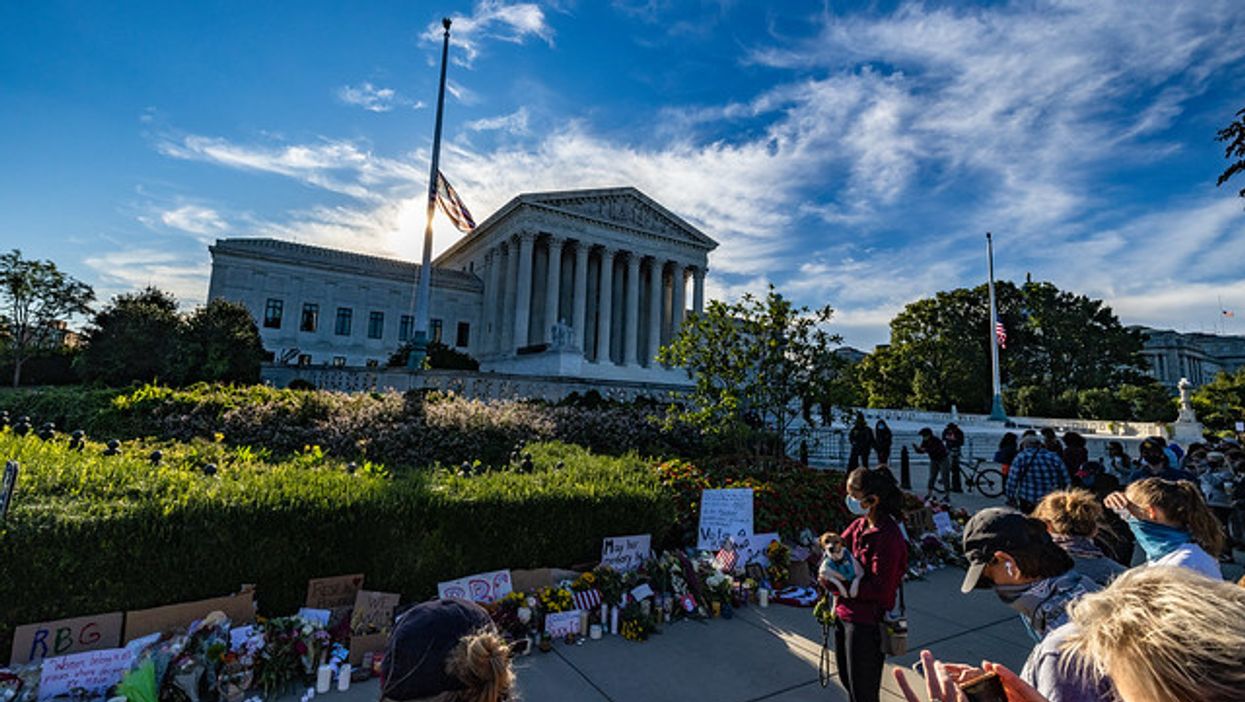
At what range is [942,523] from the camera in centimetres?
942

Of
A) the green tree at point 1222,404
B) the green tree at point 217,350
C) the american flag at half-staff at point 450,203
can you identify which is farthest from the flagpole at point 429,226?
the green tree at point 1222,404

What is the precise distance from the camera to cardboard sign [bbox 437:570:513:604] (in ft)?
18.7

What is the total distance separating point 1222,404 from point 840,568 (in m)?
65.4

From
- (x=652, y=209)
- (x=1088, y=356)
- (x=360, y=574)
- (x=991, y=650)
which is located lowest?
(x=991, y=650)

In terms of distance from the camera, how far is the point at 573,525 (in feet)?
21.7

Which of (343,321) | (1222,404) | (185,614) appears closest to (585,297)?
(343,321)

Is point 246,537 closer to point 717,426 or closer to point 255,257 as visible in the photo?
point 717,426

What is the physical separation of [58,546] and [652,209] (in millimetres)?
56440

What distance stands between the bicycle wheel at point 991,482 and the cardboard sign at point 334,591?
15.7m

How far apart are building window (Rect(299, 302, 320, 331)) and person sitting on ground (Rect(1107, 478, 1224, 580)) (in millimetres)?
57038

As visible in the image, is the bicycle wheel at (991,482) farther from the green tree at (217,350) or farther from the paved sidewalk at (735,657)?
the green tree at (217,350)

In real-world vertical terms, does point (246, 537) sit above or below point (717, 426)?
below

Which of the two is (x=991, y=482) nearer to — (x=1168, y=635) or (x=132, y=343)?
(x=1168, y=635)

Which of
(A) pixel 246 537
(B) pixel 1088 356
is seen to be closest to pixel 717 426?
(A) pixel 246 537
